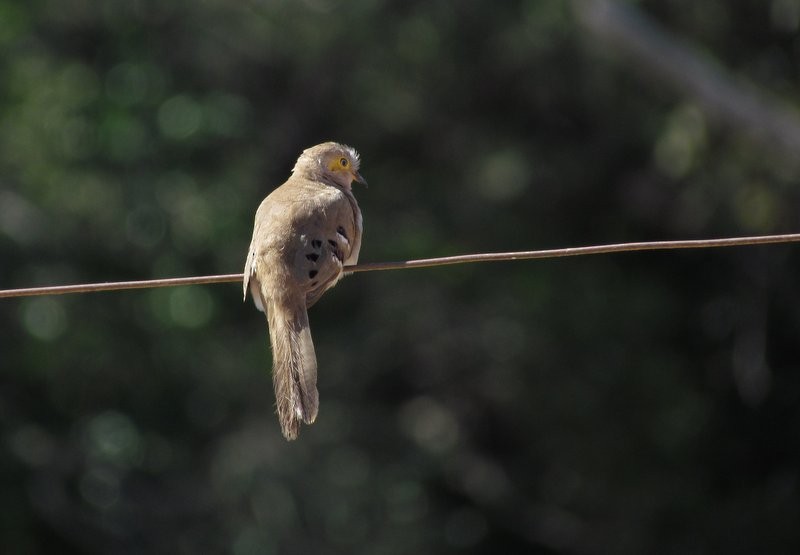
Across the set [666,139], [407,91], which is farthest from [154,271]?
[666,139]

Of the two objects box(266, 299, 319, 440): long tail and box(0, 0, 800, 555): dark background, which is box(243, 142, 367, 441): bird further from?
box(0, 0, 800, 555): dark background

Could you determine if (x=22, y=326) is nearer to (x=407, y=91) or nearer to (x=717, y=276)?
(x=407, y=91)

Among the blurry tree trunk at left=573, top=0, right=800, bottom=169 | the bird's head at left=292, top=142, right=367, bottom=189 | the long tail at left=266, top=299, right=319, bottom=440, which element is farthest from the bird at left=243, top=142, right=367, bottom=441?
the blurry tree trunk at left=573, top=0, right=800, bottom=169

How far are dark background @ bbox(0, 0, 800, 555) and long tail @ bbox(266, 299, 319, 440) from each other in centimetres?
826

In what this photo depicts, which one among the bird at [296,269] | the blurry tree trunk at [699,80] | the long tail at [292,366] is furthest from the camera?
the blurry tree trunk at [699,80]

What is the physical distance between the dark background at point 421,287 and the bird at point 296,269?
7.51 meters

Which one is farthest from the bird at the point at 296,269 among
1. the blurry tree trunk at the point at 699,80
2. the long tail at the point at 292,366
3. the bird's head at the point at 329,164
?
the blurry tree trunk at the point at 699,80

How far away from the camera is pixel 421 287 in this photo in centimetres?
1605

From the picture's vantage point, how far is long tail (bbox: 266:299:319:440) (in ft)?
20.5

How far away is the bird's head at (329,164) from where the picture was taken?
340 inches

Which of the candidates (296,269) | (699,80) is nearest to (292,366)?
(296,269)

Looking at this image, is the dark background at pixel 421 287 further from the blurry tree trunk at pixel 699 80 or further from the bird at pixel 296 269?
the bird at pixel 296 269

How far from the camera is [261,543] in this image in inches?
613

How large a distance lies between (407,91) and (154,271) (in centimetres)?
374
